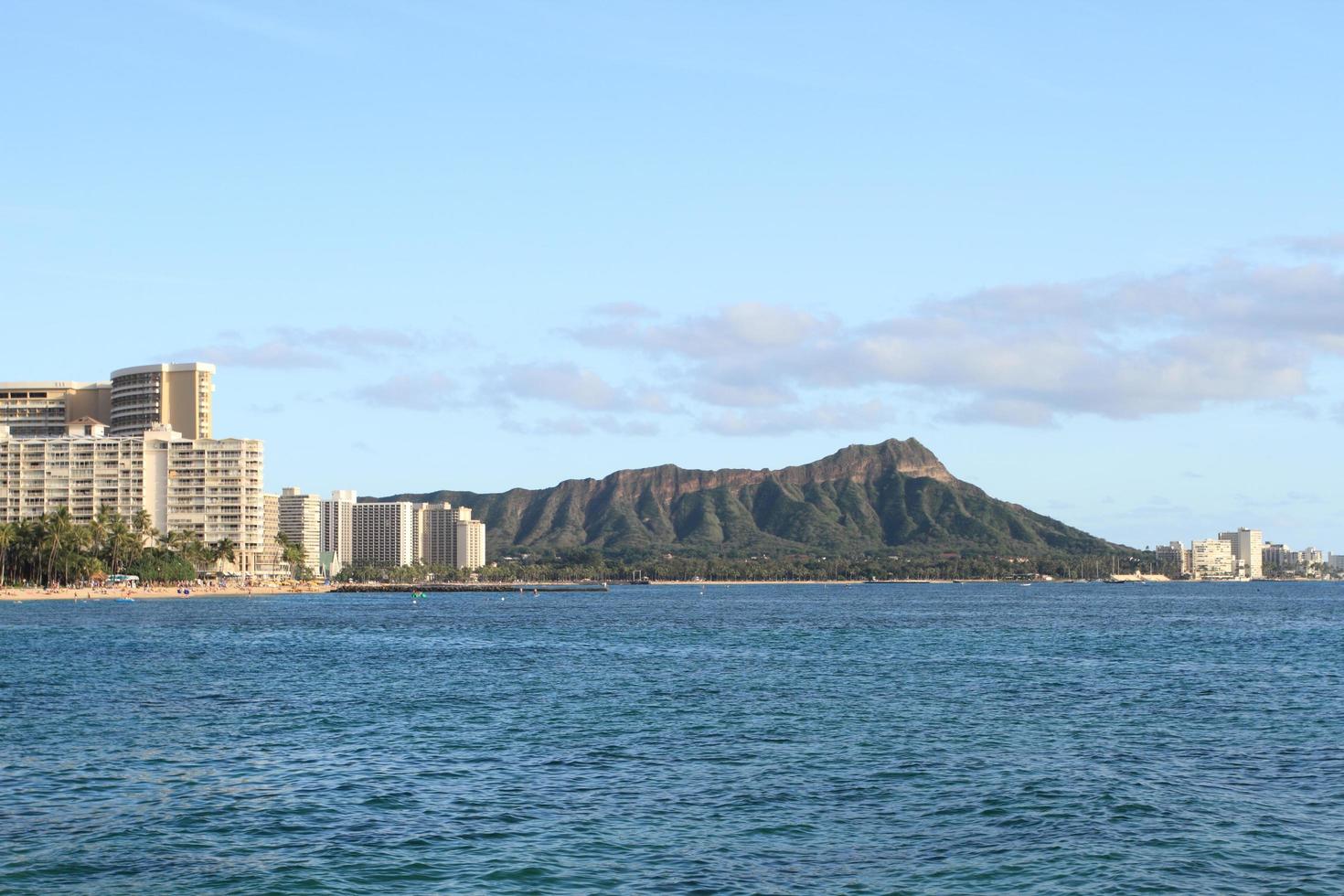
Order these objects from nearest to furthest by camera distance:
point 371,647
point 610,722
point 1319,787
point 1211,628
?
1. point 1319,787
2. point 610,722
3. point 371,647
4. point 1211,628

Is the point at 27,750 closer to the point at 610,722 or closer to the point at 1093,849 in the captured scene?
the point at 610,722

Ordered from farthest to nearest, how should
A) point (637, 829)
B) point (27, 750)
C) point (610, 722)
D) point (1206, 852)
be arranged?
point (610, 722) → point (27, 750) → point (637, 829) → point (1206, 852)

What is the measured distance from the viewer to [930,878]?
92.9 feet

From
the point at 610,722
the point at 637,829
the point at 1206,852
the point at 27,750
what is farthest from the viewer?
the point at 610,722

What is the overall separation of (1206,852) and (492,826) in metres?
16.8

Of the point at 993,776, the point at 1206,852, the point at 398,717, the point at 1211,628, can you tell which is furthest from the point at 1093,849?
the point at 1211,628

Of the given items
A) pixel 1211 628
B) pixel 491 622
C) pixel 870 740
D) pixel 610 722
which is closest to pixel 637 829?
pixel 870 740

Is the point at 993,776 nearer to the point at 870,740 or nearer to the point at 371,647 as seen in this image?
the point at 870,740

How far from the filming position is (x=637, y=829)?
32.9 metres

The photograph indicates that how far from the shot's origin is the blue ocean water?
96.1 feet

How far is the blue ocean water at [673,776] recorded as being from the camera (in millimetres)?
29297

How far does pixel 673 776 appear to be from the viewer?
40719 millimetres

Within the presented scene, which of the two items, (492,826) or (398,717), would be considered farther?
(398,717)

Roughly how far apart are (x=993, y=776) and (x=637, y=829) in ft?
42.5
